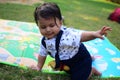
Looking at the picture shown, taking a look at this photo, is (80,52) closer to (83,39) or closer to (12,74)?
(83,39)

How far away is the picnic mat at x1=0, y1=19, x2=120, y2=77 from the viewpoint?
337 centimetres

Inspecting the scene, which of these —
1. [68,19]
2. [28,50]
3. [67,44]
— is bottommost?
[68,19]

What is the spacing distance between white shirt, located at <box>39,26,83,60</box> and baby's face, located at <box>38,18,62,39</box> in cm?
9

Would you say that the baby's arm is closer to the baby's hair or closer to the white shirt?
the white shirt

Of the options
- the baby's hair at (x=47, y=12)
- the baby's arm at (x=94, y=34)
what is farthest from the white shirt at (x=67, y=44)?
the baby's hair at (x=47, y=12)

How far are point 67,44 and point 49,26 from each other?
268 mm

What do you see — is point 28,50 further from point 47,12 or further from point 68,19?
point 68,19

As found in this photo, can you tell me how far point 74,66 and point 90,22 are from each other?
354cm

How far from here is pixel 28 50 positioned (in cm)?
367

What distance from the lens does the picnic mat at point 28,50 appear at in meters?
3.37

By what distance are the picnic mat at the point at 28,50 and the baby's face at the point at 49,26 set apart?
0.48 meters

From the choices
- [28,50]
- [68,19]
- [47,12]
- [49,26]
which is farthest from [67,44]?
[68,19]

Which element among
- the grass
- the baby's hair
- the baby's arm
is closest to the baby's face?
the baby's hair

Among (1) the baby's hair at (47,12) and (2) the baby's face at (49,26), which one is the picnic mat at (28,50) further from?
(1) the baby's hair at (47,12)
